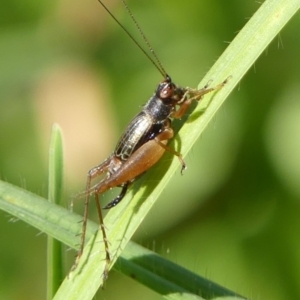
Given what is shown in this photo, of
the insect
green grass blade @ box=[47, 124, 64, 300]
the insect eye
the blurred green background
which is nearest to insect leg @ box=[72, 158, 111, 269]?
the insect

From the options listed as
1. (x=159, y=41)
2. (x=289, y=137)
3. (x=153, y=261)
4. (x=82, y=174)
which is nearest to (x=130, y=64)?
(x=159, y=41)

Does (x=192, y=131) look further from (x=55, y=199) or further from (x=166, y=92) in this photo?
(x=166, y=92)

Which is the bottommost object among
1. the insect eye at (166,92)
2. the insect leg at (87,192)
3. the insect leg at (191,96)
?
the insect leg at (87,192)

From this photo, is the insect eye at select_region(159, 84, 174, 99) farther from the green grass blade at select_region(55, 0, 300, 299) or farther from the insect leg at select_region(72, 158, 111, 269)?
the green grass blade at select_region(55, 0, 300, 299)

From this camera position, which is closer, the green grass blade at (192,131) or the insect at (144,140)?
the green grass blade at (192,131)

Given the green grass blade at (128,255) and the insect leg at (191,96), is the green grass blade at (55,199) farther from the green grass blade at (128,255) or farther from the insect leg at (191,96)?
the insect leg at (191,96)

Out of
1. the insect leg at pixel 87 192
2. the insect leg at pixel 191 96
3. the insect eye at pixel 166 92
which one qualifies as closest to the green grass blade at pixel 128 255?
the insect leg at pixel 87 192
